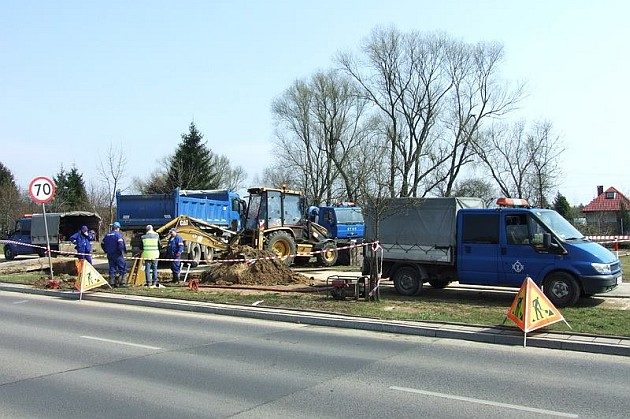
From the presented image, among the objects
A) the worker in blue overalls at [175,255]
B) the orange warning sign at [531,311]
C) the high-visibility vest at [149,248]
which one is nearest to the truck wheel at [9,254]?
the worker in blue overalls at [175,255]

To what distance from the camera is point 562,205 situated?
53406 mm

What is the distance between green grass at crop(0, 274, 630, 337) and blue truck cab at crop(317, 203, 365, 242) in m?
12.7

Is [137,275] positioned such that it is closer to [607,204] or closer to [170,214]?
[170,214]

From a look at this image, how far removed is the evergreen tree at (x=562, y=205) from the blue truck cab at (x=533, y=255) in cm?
4117

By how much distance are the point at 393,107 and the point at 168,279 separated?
132 ft

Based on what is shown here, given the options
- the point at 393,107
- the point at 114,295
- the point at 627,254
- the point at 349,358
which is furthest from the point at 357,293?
the point at 393,107

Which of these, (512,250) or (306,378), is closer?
(306,378)

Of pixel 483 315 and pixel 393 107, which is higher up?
pixel 393 107

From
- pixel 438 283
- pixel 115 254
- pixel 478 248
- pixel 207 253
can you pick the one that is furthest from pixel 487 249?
pixel 207 253

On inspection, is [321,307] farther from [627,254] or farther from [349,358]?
[627,254]

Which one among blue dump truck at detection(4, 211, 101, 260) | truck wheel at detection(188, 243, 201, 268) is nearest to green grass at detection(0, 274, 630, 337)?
truck wheel at detection(188, 243, 201, 268)

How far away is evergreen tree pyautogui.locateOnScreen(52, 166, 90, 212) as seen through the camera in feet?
176

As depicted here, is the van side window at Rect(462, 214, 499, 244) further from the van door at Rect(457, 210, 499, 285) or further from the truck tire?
the truck tire

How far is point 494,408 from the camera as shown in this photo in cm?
597
